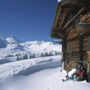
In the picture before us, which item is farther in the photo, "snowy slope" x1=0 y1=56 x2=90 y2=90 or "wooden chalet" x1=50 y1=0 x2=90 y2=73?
"wooden chalet" x1=50 y1=0 x2=90 y2=73

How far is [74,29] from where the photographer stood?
11.8 metres

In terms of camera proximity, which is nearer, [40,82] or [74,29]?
[74,29]

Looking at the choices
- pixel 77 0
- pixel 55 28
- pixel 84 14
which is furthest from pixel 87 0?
pixel 55 28

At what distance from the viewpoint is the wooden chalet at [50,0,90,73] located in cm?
911

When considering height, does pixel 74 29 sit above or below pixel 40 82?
above

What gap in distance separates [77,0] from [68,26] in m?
4.66

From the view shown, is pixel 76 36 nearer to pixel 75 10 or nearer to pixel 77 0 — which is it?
pixel 75 10

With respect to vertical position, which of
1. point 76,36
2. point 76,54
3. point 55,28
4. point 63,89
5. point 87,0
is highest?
point 87,0

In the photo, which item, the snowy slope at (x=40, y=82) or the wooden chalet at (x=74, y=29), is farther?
the wooden chalet at (x=74, y=29)

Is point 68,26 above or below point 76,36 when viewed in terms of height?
above

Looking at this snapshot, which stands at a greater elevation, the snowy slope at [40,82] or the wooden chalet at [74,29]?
the wooden chalet at [74,29]

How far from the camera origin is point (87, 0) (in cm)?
860

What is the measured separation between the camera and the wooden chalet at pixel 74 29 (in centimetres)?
911

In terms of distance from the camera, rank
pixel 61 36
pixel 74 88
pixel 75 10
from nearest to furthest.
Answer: pixel 74 88 < pixel 75 10 < pixel 61 36
